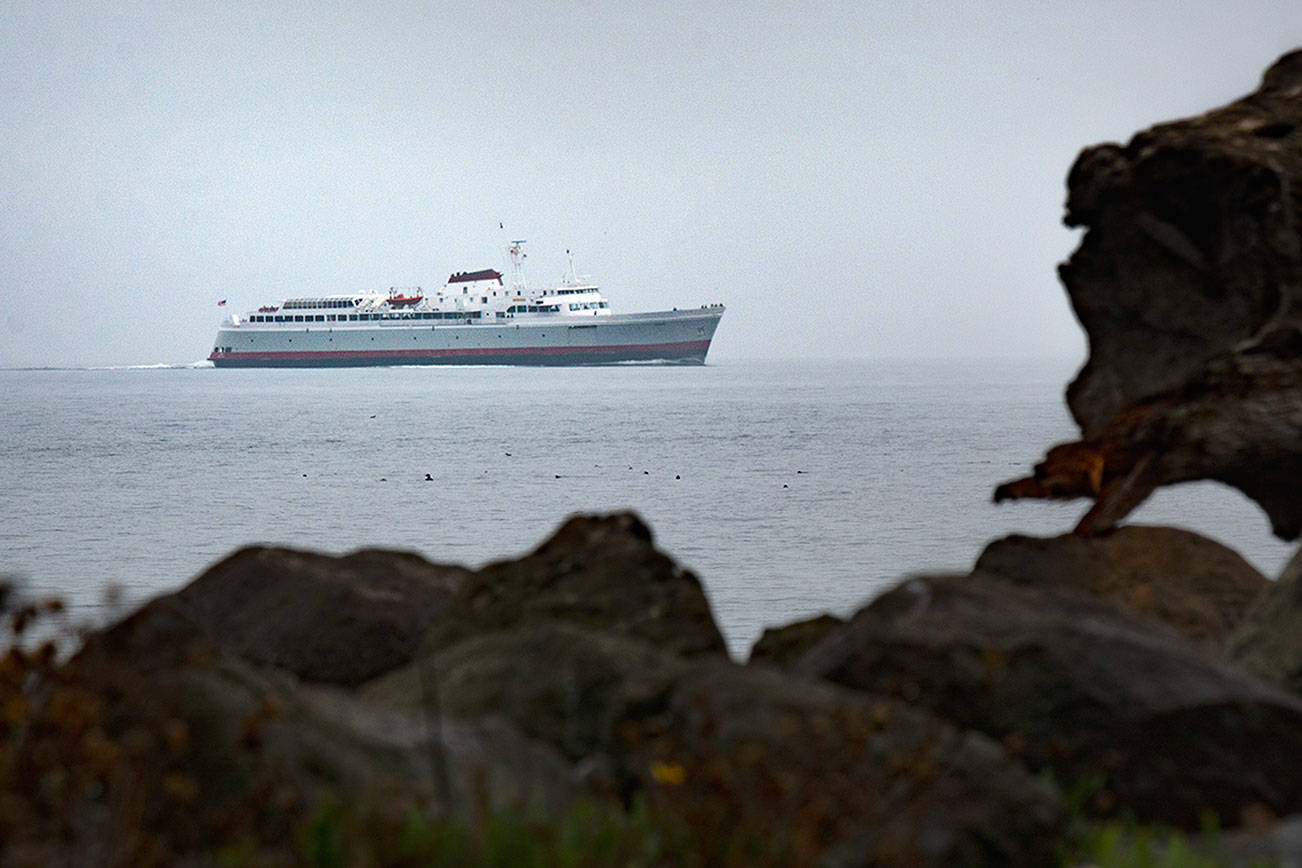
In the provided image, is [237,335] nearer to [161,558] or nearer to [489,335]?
[489,335]

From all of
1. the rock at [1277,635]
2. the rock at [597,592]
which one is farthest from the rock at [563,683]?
the rock at [1277,635]

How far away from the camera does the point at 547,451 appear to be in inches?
783

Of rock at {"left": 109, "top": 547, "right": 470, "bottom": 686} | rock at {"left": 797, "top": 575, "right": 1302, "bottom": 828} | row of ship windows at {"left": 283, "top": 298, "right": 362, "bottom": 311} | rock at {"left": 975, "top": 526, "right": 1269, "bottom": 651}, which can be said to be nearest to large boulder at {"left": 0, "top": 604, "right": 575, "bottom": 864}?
rock at {"left": 797, "top": 575, "right": 1302, "bottom": 828}

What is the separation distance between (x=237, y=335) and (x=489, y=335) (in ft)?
63.4

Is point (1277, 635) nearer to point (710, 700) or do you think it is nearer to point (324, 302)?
point (710, 700)

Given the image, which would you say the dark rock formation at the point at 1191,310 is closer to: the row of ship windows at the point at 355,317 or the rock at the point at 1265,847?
the rock at the point at 1265,847

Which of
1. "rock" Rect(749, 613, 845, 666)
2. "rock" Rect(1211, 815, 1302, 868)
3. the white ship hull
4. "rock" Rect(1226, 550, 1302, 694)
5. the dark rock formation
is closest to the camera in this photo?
"rock" Rect(1211, 815, 1302, 868)

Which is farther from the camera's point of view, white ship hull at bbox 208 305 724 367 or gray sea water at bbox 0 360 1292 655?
white ship hull at bbox 208 305 724 367

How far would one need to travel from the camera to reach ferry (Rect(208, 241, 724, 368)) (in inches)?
2911

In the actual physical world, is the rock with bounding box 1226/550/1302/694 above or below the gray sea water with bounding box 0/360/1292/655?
above

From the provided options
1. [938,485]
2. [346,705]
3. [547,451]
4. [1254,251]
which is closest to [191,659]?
[346,705]

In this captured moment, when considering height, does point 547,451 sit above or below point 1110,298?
below

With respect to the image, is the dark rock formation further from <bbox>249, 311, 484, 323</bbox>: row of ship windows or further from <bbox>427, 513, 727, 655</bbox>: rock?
<bbox>249, 311, 484, 323</bbox>: row of ship windows

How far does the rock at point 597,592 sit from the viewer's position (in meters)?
3.29
